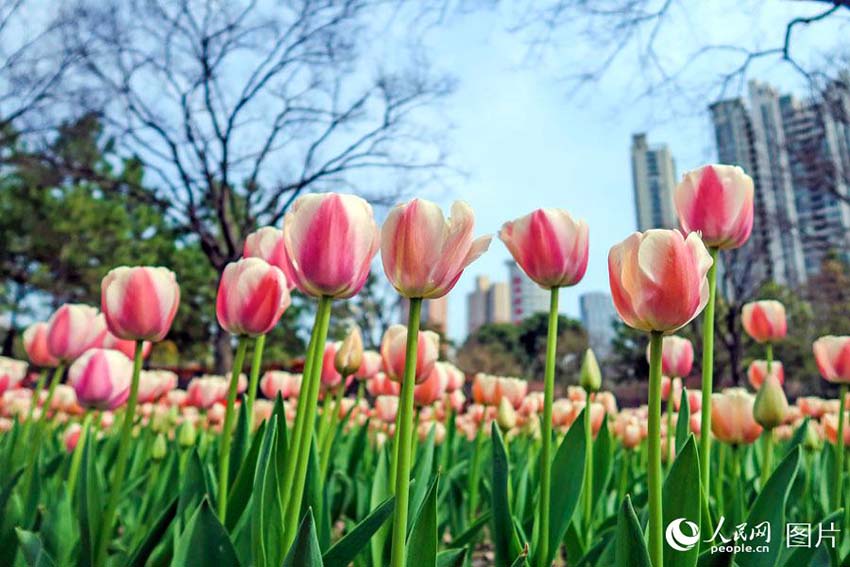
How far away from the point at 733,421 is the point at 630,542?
837 mm

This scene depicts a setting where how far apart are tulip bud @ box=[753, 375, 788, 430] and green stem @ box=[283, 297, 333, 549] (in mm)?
891

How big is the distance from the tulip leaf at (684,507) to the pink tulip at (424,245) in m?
0.32

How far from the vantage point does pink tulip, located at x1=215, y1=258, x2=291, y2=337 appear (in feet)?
2.79

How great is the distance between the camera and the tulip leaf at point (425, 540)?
59cm

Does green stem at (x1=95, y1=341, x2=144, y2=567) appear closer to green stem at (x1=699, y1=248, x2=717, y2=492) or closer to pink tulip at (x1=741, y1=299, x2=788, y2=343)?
green stem at (x1=699, y1=248, x2=717, y2=492)

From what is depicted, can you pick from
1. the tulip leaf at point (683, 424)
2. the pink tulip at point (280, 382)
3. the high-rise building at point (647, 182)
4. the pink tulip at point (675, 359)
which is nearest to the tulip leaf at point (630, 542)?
the tulip leaf at point (683, 424)

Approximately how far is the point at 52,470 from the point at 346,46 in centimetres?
876

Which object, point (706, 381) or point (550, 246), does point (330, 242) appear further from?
point (706, 381)

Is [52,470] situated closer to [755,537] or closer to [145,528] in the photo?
[145,528]

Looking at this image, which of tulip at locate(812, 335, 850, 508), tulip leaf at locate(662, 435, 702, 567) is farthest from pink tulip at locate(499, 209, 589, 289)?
tulip at locate(812, 335, 850, 508)

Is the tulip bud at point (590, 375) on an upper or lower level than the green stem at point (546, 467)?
upper

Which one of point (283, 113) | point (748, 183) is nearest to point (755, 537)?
point (748, 183)

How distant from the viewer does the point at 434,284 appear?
1.99 feet

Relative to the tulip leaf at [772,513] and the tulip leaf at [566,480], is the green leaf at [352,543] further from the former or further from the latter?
the tulip leaf at [772,513]
